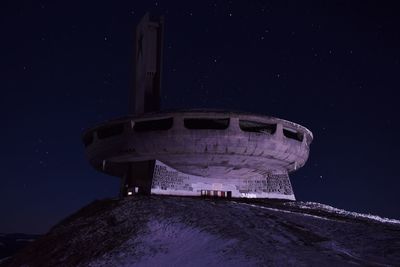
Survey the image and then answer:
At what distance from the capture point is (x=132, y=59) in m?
50.6

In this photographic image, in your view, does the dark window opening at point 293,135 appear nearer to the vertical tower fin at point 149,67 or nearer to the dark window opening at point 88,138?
the vertical tower fin at point 149,67

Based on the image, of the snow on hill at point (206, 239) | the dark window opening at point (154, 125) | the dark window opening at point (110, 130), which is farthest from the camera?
the dark window opening at point (110, 130)

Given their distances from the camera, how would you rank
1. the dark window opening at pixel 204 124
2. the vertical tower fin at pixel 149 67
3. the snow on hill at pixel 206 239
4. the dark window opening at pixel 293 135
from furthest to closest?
the vertical tower fin at pixel 149 67 < the dark window opening at pixel 293 135 < the dark window opening at pixel 204 124 < the snow on hill at pixel 206 239

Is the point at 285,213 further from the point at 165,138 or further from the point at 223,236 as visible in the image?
the point at 165,138

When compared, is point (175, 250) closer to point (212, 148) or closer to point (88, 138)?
point (212, 148)

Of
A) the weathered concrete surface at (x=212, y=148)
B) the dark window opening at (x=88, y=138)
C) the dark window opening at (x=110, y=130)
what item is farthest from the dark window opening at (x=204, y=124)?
the dark window opening at (x=88, y=138)

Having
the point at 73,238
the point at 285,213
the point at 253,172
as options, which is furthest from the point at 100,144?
the point at 285,213

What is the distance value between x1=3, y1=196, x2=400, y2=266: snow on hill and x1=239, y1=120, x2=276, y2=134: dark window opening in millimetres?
11315

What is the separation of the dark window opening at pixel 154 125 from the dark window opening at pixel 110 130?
5.35 feet

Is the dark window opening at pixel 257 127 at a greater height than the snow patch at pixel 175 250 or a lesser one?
greater

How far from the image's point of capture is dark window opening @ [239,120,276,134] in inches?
1443

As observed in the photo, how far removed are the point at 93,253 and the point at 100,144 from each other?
2014 centimetres

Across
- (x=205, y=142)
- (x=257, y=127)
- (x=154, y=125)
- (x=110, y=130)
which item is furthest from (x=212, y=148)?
(x=110, y=130)

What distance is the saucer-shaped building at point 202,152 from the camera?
3534cm
